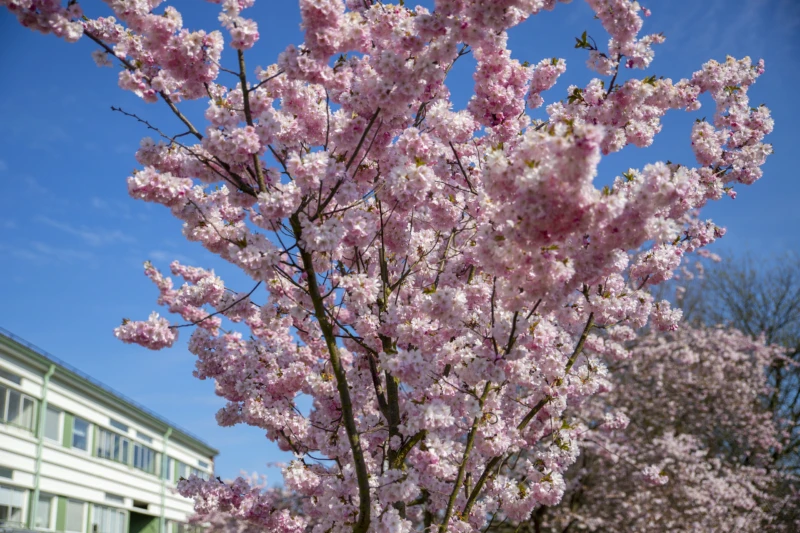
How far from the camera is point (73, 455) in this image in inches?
1267

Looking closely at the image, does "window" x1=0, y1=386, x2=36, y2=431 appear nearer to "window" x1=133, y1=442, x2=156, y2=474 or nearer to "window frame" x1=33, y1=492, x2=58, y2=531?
"window frame" x1=33, y1=492, x2=58, y2=531

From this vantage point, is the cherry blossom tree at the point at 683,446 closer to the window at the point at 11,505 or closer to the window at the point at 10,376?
the window at the point at 11,505

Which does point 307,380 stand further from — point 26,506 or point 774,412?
point 26,506

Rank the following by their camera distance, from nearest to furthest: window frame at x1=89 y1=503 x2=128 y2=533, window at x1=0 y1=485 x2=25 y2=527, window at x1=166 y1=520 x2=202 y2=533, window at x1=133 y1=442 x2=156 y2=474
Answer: window at x1=0 y1=485 x2=25 y2=527, window frame at x1=89 y1=503 x2=128 y2=533, window at x1=133 y1=442 x2=156 y2=474, window at x1=166 y1=520 x2=202 y2=533

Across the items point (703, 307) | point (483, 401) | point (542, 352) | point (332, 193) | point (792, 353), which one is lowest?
point (483, 401)

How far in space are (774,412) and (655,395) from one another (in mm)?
7766

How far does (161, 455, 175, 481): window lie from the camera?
4581 centimetres

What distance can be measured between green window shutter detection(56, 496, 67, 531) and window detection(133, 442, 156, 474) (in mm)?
10501

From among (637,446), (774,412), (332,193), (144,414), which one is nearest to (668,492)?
(637,446)

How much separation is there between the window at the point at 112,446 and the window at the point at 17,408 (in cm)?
724

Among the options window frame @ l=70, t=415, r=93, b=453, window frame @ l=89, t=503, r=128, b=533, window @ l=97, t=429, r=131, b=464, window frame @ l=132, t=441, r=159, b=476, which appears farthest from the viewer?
window frame @ l=132, t=441, r=159, b=476

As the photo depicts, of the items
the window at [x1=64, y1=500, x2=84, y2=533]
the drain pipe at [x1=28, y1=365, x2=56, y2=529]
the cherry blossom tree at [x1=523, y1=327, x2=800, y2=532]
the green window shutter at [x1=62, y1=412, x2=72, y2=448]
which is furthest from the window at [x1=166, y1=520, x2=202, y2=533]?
the cherry blossom tree at [x1=523, y1=327, x2=800, y2=532]

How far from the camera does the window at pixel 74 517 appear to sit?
101 ft

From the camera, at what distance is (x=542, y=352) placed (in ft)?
20.7
